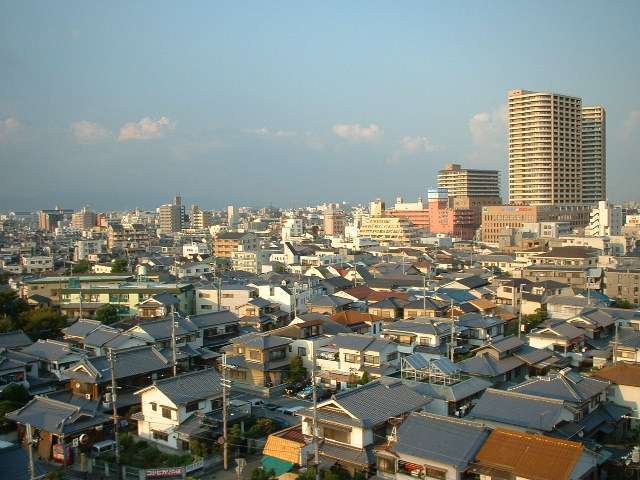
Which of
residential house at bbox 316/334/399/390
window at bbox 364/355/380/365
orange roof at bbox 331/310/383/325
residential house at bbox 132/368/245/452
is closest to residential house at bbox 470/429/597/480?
residential house at bbox 132/368/245/452

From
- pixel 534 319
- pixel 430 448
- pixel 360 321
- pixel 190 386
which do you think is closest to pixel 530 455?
pixel 430 448

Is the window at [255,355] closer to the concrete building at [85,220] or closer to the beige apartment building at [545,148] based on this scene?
the beige apartment building at [545,148]

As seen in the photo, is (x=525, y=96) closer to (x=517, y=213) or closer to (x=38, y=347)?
(x=517, y=213)

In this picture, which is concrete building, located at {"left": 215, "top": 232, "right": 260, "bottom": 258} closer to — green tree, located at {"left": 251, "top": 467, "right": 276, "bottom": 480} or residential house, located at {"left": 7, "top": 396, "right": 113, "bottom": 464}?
residential house, located at {"left": 7, "top": 396, "right": 113, "bottom": 464}

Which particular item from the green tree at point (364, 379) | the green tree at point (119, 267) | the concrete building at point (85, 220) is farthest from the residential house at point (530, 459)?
the concrete building at point (85, 220)

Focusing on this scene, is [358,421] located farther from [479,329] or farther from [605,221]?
[605,221]
